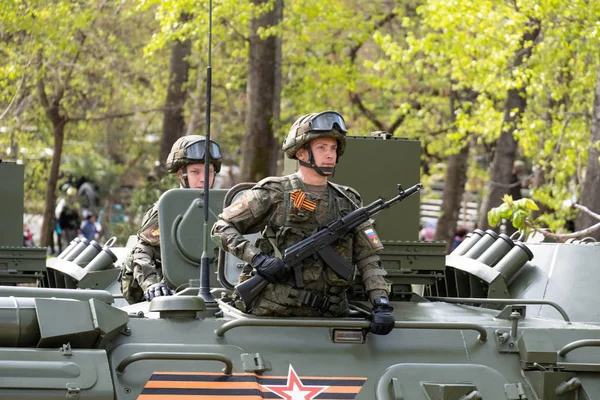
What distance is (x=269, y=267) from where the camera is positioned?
7.36 meters

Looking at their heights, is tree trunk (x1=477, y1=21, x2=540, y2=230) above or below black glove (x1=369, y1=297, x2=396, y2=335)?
above

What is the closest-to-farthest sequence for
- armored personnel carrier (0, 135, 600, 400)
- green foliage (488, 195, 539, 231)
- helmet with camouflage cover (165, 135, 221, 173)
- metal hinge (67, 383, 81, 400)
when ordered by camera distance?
metal hinge (67, 383, 81, 400) < armored personnel carrier (0, 135, 600, 400) < helmet with camouflage cover (165, 135, 221, 173) < green foliage (488, 195, 539, 231)

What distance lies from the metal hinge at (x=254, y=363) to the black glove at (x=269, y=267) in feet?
1.66

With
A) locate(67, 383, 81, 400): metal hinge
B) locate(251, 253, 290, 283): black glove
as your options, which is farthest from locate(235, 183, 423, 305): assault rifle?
locate(67, 383, 81, 400): metal hinge

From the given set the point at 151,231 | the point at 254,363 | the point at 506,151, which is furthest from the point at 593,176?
the point at 254,363

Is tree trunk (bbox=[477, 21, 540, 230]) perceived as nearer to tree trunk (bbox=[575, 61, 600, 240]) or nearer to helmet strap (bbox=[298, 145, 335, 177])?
tree trunk (bbox=[575, 61, 600, 240])

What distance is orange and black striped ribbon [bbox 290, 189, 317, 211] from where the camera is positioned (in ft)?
25.0

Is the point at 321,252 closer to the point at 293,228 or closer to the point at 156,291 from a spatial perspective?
the point at 293,228

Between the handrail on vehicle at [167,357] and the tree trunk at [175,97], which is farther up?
the tree trunk at [175,97]

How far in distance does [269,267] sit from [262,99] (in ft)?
39.5

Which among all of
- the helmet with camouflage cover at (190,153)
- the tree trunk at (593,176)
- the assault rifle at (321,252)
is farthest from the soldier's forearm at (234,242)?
the tree trunk at (593,176)

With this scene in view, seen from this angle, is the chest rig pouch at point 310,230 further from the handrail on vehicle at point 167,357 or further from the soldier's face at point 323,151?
the handrail on vehicle at point 167,357

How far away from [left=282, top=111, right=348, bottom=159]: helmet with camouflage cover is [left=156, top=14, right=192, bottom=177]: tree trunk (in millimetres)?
15032

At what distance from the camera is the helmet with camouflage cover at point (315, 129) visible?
7.61 m
